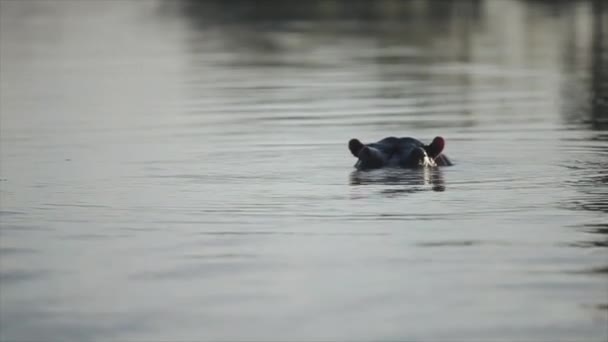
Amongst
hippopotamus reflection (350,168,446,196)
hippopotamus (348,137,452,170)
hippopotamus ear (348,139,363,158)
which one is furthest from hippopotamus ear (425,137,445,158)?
hippopotamus ear (348,139,363,158)

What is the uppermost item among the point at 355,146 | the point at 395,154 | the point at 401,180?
the point at 355,146

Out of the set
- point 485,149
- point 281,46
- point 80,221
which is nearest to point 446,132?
point 485,149

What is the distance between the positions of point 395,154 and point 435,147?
1.60 ft

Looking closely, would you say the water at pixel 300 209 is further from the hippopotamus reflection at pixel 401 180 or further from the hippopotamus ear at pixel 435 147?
the hippopotamus ear at pixel 435 147

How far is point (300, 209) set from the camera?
13.5 meters

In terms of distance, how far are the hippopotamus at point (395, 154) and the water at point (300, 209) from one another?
0.22m

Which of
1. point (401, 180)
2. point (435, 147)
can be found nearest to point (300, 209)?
point (401, 180)

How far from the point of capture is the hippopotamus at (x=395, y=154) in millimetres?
16281

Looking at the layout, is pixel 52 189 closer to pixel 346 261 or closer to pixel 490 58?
pixel 346 261

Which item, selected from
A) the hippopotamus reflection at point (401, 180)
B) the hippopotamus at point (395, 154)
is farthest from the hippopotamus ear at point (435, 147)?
the hippopotamus reflection at point (401, 180)

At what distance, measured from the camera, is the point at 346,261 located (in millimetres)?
10883

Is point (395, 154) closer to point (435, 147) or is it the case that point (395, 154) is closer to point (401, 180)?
point (435, 147)

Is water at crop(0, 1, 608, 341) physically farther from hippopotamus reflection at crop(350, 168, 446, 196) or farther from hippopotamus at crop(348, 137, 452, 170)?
hippopotamus at crop(348, 137, 452, 170)

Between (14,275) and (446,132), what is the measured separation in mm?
11196
